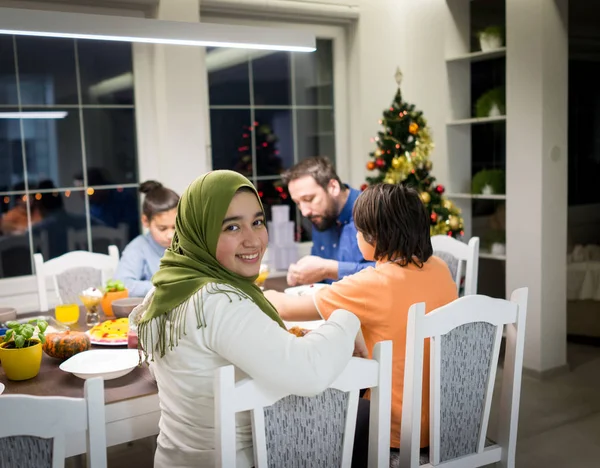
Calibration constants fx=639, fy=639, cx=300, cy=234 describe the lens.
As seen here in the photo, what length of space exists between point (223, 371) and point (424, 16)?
12.1ft

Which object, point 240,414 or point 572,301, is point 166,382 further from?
point 572,301

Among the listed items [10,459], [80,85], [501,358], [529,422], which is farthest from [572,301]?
[10,459]

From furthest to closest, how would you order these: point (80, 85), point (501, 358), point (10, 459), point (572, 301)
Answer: point (572, 301) < point (501, 358) < point (80, 85) < point (10, 459)

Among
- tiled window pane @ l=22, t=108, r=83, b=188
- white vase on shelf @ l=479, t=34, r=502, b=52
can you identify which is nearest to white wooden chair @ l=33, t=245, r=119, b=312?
tiled window pane @ l=22, t=108, r=83, b=188

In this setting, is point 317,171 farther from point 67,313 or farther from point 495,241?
point 495,241

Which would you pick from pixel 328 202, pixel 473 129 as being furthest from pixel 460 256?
pixel 473 129

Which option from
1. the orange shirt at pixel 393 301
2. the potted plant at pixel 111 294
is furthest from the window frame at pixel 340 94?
the orange shirt at pixel 393 301

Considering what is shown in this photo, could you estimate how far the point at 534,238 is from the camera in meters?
3.61

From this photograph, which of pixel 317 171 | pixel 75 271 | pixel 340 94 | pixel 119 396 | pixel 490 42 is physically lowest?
pixel 119 396

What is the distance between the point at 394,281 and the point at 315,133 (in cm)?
271

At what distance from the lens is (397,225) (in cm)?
183

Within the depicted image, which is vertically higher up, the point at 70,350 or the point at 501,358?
the point at 70,350

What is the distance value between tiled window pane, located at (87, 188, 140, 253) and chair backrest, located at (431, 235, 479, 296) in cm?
176

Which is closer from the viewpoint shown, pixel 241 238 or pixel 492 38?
pixel 241 238
